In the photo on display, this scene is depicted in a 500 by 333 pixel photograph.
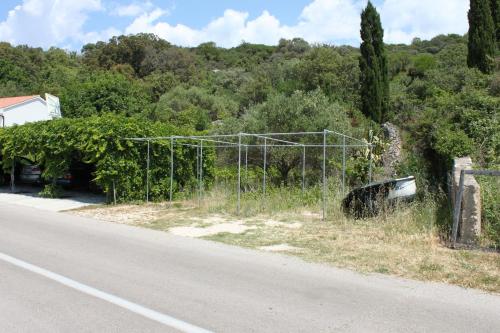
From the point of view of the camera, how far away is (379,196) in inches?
420

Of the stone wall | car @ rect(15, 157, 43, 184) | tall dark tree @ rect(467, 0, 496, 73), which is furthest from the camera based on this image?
tall dark tree @ rect(467, 0, 496, 73)

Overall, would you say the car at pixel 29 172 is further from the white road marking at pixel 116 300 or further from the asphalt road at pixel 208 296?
the white road marking at pixel 116 300

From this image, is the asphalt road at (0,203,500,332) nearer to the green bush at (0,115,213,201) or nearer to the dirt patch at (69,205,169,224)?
the dirt patch at (69,205,169,224)

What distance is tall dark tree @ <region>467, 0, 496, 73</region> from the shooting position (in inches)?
930

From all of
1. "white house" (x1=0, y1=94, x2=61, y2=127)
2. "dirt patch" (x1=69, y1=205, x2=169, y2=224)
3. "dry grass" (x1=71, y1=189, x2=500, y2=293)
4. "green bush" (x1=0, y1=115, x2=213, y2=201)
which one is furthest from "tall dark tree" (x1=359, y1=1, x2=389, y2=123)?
"white house" (x1=0, y1=94, x2=61, y2=127)

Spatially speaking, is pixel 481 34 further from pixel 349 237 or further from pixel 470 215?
pixel 349 237

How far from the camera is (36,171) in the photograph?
2064 centimetres

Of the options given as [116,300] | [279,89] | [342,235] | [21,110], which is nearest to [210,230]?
[342,235]

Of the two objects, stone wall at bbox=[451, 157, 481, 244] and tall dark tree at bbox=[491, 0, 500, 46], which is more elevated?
tall dark tree at bbox=[491, 0, 500, 46]

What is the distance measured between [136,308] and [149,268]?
5.95 ft

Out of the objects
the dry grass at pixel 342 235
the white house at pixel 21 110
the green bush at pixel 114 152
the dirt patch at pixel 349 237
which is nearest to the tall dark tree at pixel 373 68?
the green bush at pixel 114 152

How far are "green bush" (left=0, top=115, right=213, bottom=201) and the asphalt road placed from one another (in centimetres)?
715

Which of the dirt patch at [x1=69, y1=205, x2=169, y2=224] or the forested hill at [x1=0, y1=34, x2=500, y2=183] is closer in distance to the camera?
the dirt patch at [x1=69, y1=205, x2=169, y2=224]

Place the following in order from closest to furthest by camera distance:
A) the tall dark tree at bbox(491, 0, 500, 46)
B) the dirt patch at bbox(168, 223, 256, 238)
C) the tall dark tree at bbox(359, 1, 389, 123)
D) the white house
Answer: the dirt patch at bbox(168, 223, 256, 238), the tall dark tree at bbox(491, 0, 500, 46), the tall dark tree at bbox(359, 1, 389, 123), the white house
